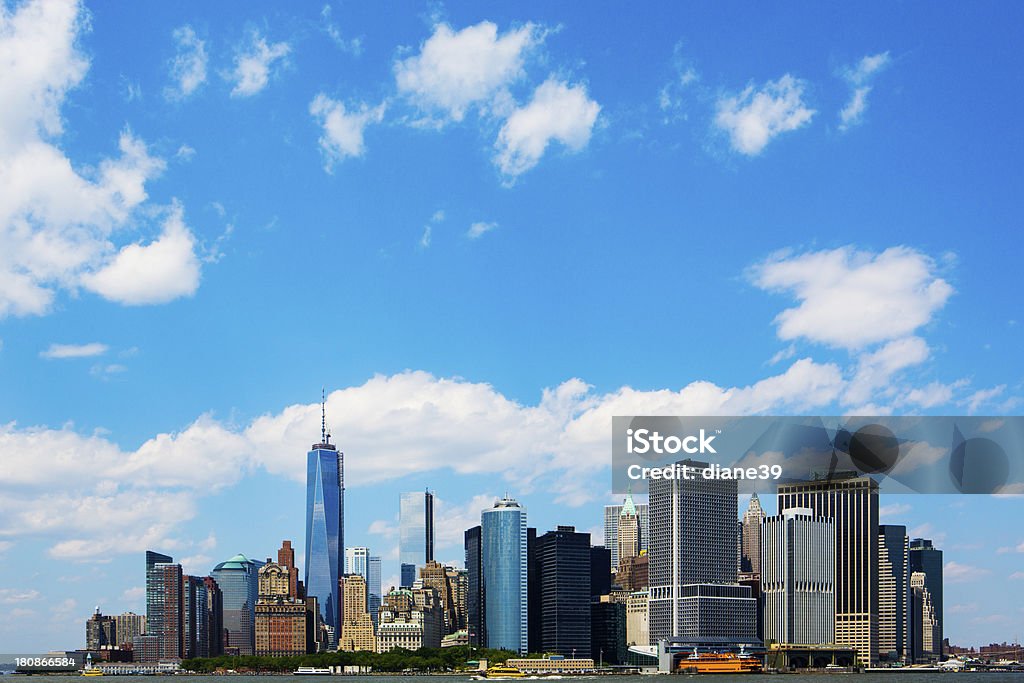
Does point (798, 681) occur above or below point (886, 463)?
below

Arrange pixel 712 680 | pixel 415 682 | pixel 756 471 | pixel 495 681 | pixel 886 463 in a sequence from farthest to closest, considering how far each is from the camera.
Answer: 1. pixel 712 680
2. pixel 415 682
3. pixel 495 681
4. pixel 886 463
5. pixel 756 471

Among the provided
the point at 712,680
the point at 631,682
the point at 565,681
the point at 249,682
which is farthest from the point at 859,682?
the point at 249,682

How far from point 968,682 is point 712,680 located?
130 feet

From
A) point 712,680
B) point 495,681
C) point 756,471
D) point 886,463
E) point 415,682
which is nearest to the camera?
Answer: point 756,471

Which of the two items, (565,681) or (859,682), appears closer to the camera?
(565,681)

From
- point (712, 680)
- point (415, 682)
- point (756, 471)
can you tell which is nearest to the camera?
point (756, 471)

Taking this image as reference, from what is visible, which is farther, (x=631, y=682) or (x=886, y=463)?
(x=631, y=682)

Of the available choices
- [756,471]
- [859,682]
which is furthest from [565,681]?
[756,471]

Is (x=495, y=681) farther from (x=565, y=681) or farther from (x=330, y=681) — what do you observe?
(x=330, y=681)

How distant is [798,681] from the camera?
17950 cm

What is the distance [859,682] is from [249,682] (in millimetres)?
93811

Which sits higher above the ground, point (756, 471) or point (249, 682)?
point (756, 471)

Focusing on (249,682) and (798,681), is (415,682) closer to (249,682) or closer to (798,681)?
(249,682)

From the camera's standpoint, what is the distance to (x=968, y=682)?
175875 mm
